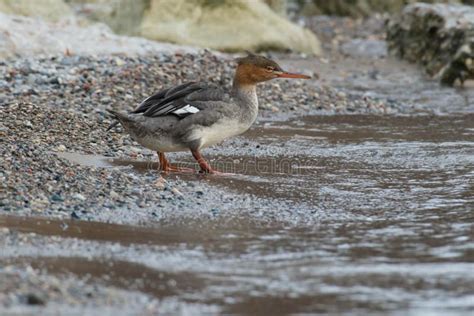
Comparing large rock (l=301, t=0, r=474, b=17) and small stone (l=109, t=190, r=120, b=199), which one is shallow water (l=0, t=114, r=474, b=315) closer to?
small stone (l=109, t=190, r=120, b=199)

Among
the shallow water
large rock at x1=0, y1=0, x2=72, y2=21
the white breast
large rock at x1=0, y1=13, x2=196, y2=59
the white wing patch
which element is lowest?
the shallow water

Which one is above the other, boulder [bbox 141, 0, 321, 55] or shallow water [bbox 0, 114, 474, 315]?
boulder [bbox 141, 0, 321, 55]

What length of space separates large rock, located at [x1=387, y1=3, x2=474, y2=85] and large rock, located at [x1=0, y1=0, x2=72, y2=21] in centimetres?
584

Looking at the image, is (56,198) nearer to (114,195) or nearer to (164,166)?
(114,195)

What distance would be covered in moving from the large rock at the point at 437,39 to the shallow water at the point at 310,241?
17.4ft

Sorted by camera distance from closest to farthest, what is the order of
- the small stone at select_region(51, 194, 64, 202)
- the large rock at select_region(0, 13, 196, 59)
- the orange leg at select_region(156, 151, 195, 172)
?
the small stone at select_region(51, 194, 64, 202), the orange leg at select_region(156, 151, 195, 172), the large rock at select_region(0, 13, 196, 59)

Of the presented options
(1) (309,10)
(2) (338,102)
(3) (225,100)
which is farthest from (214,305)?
(1) (309,10)

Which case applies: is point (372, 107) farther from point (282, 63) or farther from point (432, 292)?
point (432, 292)

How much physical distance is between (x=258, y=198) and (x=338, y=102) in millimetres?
5444

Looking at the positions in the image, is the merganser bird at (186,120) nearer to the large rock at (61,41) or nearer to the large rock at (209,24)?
the large rock at (61,41)

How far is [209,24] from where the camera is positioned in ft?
54.9

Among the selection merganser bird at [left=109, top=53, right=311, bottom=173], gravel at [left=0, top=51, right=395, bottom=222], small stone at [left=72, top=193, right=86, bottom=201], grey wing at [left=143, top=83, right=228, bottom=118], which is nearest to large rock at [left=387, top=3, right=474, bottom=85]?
gravel at [left=0, top=51, right=395, bottom=222]

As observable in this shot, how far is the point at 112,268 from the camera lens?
5.50 meters

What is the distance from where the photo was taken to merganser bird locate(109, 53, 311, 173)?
8.44m
